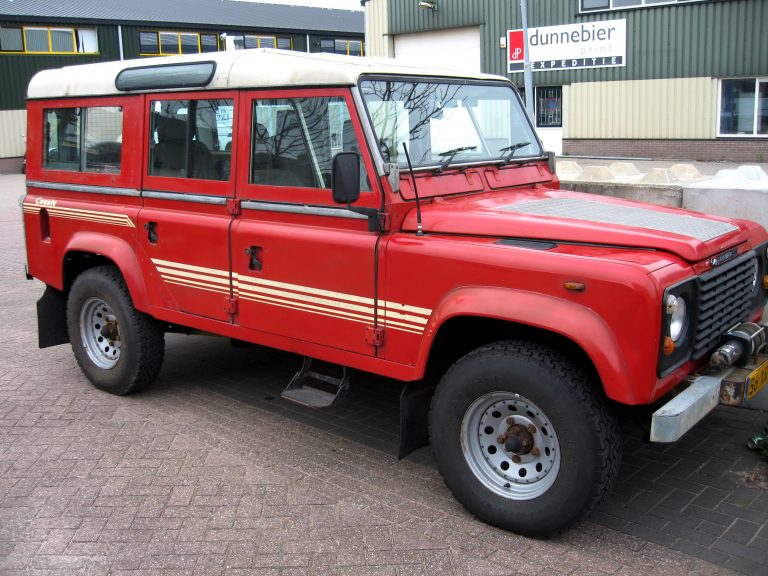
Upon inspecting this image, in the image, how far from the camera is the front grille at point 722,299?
3.68 meters

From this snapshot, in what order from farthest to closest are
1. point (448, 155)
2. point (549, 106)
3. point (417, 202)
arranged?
point (549, 106) → point (448, 155) → point (417, 202)

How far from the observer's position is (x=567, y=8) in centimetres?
2334

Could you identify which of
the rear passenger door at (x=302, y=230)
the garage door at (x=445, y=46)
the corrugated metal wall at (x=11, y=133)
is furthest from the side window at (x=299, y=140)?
the corrugated metal wall at (x=11, y=133)

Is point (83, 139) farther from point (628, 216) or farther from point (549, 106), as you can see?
point (549, 106)

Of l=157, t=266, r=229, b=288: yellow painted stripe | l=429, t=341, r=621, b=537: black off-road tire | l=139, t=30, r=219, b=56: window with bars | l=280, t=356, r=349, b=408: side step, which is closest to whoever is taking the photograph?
l=429, t=341, r=621, b=537: black off-road tire

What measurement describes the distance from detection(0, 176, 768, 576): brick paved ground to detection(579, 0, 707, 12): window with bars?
19.1 metres

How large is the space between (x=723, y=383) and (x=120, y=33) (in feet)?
113

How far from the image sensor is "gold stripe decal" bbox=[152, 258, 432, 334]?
4094 millimetres

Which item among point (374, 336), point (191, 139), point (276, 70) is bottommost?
point (374, 336)

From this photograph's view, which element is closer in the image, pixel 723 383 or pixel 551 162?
pixel 723 383

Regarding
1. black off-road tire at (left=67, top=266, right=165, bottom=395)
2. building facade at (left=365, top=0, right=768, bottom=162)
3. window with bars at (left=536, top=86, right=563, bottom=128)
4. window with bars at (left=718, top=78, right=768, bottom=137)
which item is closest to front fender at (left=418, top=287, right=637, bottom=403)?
black off-road tire at (left=67, top=266, right=165, bottom=395)

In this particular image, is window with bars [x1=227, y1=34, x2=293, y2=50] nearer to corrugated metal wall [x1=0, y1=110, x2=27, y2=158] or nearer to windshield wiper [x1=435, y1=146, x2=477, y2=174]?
corrugated metal wall [x1=0, y1=110, x2=27, y2=158]

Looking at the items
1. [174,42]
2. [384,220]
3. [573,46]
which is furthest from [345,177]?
[174,42]

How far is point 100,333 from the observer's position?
235 inches
